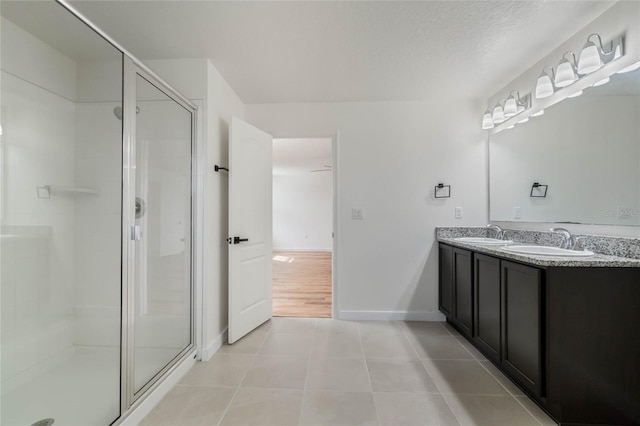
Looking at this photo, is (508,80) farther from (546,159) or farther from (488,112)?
(546,159)

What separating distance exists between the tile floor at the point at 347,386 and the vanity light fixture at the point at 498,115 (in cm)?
206

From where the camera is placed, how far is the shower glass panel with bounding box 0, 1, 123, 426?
1.54 meters

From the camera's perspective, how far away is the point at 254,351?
217cm

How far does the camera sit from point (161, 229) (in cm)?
200

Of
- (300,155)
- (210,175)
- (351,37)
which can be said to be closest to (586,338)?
(351,37)

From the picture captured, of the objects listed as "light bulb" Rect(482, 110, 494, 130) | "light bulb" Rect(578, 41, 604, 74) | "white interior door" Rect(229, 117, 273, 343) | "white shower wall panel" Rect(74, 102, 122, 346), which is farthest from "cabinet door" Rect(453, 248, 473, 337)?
"white shower wall panel" Rect(74, 102, 122, 346)

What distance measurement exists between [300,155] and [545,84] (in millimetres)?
4276

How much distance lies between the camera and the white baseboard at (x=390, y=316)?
2.80m

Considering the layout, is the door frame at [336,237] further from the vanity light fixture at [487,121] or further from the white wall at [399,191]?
the vanity light fixture at [487,121]

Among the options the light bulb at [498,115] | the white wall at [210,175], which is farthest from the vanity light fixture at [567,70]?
the white wall at [210,175]

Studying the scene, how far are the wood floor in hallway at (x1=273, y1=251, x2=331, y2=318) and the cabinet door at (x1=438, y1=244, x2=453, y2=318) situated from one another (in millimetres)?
1205

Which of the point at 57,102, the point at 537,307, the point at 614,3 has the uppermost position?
the point at 614,3

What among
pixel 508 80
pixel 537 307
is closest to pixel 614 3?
pixel 508 80

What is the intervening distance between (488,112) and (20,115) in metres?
3.71
